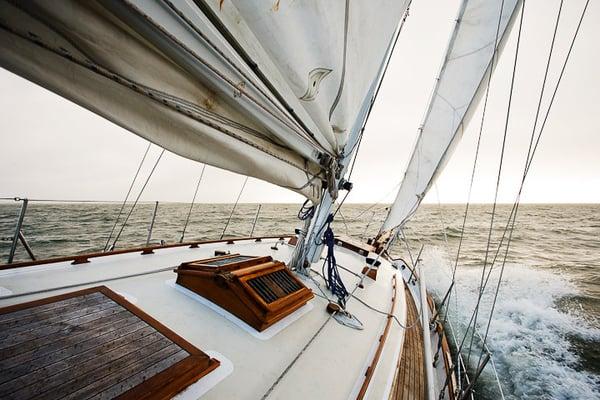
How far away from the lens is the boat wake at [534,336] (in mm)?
4020

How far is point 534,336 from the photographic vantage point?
17.4 feet

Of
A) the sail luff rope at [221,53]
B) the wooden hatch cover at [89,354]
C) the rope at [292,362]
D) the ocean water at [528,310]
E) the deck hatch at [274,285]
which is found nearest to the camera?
the sail luff rope at [221,53]

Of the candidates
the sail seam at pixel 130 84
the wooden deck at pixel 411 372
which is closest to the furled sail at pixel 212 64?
the sail seam at pixel 130 84

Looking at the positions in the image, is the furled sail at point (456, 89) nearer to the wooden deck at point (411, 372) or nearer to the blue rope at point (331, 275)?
the blue rope at point (331, 275)

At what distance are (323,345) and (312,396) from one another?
56cm

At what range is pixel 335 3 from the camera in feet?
4.38

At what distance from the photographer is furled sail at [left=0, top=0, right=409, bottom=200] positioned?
0.77 metres

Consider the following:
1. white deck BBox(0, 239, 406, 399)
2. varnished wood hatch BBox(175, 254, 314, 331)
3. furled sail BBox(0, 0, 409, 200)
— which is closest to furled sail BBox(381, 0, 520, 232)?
furled sail BBox(0, 0, 409, 200)

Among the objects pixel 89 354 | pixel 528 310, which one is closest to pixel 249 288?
pixel 89 354

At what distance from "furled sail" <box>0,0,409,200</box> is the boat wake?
5.47 metres

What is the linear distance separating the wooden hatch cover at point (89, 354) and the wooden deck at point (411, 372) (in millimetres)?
1623

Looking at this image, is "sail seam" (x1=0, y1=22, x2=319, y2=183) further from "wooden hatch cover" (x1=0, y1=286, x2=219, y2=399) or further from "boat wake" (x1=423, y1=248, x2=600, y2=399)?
"boat wake" (x1=423, y1=248, x2=600, y2=399)

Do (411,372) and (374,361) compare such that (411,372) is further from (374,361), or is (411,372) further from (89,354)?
(89,354)

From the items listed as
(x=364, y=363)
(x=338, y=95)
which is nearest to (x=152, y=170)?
(x=338, y=95)
